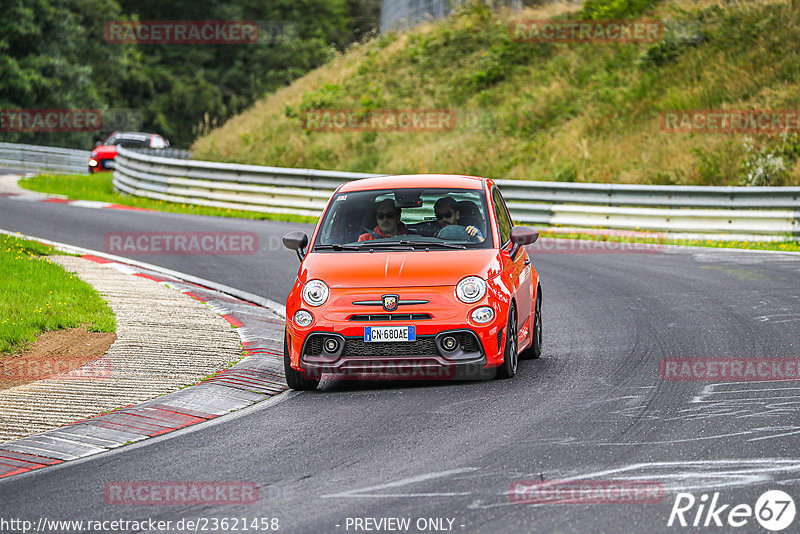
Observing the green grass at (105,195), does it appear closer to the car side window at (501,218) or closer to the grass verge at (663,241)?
the grass verge at (663,241)

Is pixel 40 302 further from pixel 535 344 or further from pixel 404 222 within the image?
pixel 535 344

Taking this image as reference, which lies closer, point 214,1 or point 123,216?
point 123,216

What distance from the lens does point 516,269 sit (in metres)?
9.71

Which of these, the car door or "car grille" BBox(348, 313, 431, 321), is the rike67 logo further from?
the car door

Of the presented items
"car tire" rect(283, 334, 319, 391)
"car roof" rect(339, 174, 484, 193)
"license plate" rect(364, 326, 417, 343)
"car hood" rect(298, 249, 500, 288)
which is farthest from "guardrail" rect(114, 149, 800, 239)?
"car tire" rect(283, 334, 319, 391)

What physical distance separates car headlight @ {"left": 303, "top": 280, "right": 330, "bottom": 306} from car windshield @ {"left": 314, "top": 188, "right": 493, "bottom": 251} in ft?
2.11

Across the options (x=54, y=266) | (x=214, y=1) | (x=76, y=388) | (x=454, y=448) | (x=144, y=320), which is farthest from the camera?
(x=214, y=1)

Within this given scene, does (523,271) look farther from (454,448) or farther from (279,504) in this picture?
(279,504)

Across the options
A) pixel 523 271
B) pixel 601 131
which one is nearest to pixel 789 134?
pixel 601 131

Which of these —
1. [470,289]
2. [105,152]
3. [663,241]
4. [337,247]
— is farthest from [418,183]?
[105,152]

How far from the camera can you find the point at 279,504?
5.88 m

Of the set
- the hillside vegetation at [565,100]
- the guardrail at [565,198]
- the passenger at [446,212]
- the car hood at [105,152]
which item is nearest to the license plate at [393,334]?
the passenger at [446,212]

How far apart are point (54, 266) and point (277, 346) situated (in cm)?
500

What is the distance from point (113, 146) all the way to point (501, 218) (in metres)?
31.3
